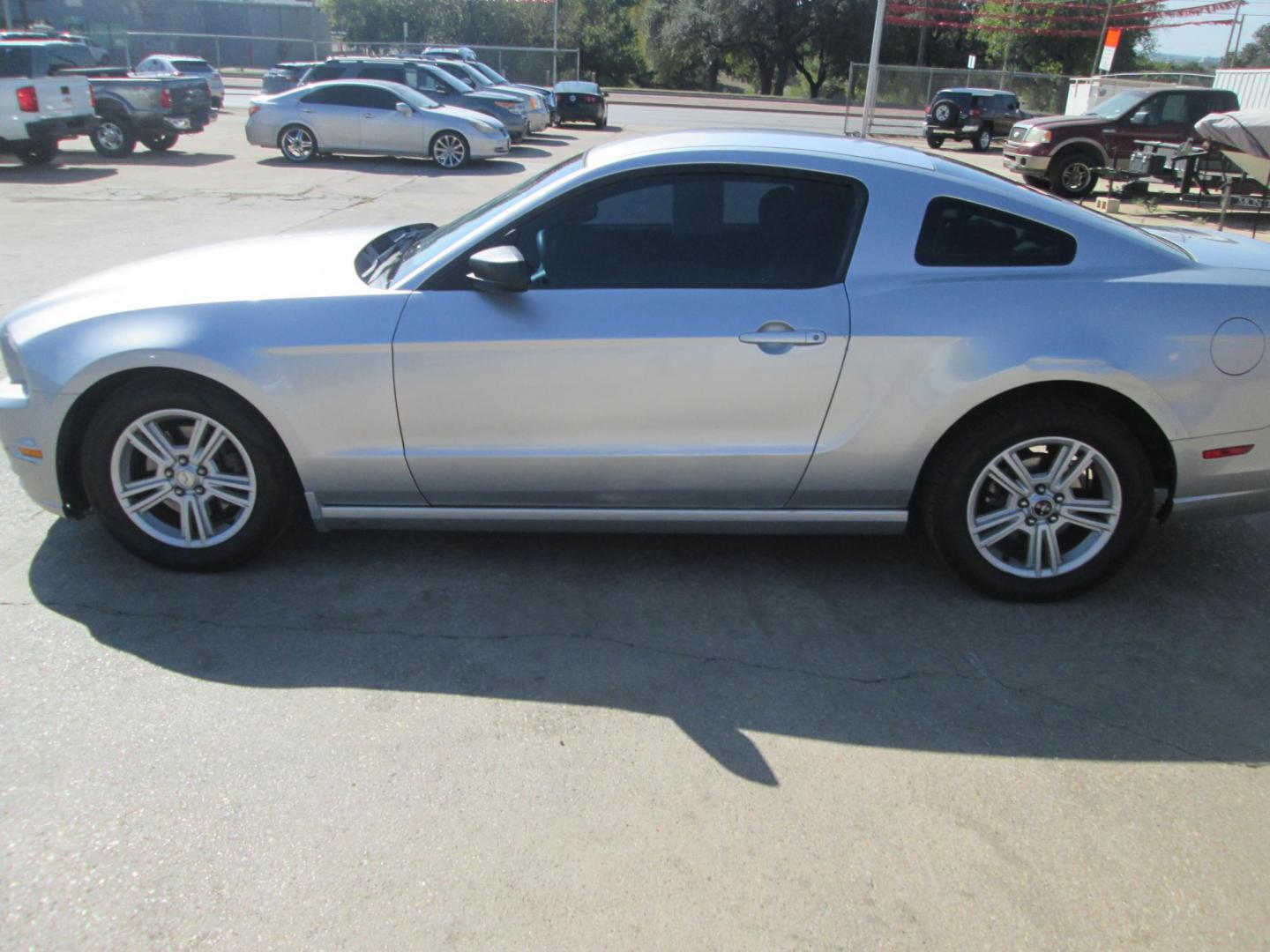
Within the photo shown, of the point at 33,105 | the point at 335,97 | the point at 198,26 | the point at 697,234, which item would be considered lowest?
the point at 33,105

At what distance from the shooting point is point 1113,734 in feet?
10.5

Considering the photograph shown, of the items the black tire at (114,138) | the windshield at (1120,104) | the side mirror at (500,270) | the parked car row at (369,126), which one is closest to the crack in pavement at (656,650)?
the side mirror at (500,270)

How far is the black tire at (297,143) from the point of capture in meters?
19.3

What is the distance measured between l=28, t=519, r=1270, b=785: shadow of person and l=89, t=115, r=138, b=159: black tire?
17246 millimetres

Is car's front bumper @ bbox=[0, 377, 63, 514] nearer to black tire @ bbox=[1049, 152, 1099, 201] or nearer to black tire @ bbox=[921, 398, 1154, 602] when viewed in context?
black tire @ bbox=[921, 398, 1154, 602]

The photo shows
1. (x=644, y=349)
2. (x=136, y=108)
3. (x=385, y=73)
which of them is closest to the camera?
(x=644, y=349)

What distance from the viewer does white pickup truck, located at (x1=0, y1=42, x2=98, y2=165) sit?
1577cm

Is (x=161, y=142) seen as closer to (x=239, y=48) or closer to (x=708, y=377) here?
(x=708, y=377)

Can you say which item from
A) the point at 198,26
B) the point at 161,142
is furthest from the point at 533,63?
the point at 161,142

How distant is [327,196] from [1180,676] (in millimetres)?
13864

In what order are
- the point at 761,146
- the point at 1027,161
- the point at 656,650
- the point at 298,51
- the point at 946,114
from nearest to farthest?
the point at 656,650, the point at 761,146, the point at 1027,161, the point at 946,114, the point at 298,51

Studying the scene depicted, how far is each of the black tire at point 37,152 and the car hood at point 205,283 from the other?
14966 millimetres

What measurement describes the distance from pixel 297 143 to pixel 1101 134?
14.4 metres

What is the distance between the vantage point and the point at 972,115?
2877cm
